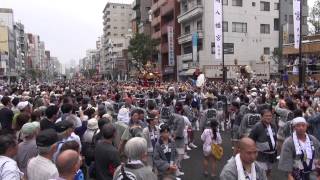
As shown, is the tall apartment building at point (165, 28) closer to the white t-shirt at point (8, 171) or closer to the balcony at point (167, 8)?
the balcony at point (167, 8)

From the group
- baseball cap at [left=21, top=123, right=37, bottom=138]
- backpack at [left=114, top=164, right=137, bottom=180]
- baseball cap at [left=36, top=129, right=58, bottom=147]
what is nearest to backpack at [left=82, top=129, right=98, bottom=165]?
baseball cap at [left=21, top=123, right=37, bottom=138]

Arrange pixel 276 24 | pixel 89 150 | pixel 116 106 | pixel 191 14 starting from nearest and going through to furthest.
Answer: pixel 89 150
pixel 116 106
pixel 191 14
pixel 276 24

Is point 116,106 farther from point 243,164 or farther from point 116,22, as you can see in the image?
point 116,22

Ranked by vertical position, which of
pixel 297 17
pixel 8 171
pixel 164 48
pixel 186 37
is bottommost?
pixel 8 171

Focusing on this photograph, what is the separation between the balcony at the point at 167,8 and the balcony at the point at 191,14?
525 cm

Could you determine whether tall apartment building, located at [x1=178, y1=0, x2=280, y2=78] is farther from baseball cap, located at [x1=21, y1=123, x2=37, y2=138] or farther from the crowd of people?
baseball cap, located at [x1=21, y1=123, x2=37, y2=138]

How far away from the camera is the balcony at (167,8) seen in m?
60.6

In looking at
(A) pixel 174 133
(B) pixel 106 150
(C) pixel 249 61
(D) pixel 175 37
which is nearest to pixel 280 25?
(C) pixel 249 61

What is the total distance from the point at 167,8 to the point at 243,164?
2356 inches

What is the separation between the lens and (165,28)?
210 feet

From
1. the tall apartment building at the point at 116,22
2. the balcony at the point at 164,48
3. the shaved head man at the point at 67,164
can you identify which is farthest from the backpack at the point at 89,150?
the tall apartment building at the point at 116,22

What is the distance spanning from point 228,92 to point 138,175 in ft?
58.2

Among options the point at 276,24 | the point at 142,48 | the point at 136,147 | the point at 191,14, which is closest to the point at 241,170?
the point at 136,147

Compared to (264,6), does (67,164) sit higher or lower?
lower
